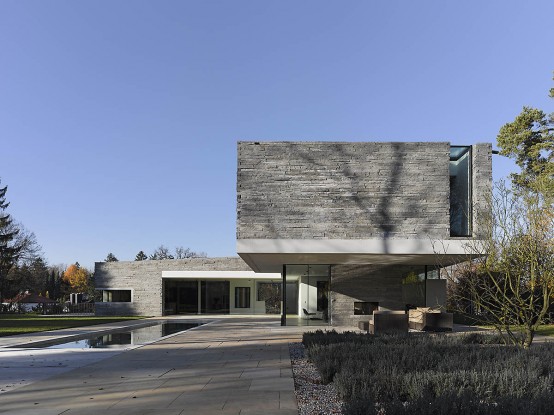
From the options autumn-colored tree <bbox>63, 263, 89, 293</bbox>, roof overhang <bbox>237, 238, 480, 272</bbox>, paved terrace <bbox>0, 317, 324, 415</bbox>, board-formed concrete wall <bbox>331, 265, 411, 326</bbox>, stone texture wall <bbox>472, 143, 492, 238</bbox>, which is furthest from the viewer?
autumn-colored tree <bbox>63, 263, 89, 293</bbox>

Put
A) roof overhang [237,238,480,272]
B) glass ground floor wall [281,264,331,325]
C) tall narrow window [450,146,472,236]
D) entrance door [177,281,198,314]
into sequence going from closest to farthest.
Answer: roof overhang [237,238,480,272] → tall narrow window [450,146,472,236] → glass ground floor wall [281,264,331,325] → entrance door [177,281,198,314]

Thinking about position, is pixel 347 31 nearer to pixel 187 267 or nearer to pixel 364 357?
pixel 364 357

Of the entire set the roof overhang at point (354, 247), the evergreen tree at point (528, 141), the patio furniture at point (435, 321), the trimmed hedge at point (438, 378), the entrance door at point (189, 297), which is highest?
the evergreen tree at point (528, 141)

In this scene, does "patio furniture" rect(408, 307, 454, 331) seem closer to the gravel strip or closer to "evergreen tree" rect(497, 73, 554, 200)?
the gravel strip

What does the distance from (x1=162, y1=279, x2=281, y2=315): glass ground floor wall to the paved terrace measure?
79.2 feet

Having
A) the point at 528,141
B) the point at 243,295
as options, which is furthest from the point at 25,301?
the point at 528,141

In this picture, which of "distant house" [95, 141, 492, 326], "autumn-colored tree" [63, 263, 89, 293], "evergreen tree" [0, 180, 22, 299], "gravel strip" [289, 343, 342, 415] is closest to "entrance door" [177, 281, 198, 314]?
"evergreen tree" [0, 180, 22, 299]

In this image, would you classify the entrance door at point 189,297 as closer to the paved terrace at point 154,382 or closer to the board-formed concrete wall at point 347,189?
the board-formed concrete wall at point 347,189

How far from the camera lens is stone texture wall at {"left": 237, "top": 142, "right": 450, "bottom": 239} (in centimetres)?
1557

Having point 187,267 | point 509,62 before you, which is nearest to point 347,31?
point 509,62

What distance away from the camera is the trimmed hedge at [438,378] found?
4484mm

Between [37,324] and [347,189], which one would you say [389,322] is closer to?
[347,189]

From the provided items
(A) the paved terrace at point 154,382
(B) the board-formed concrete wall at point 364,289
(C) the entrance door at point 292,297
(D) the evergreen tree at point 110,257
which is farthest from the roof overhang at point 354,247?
(D) the evergreen tree at point 110,257

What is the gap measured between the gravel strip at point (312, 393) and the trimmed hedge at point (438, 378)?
0.18m
